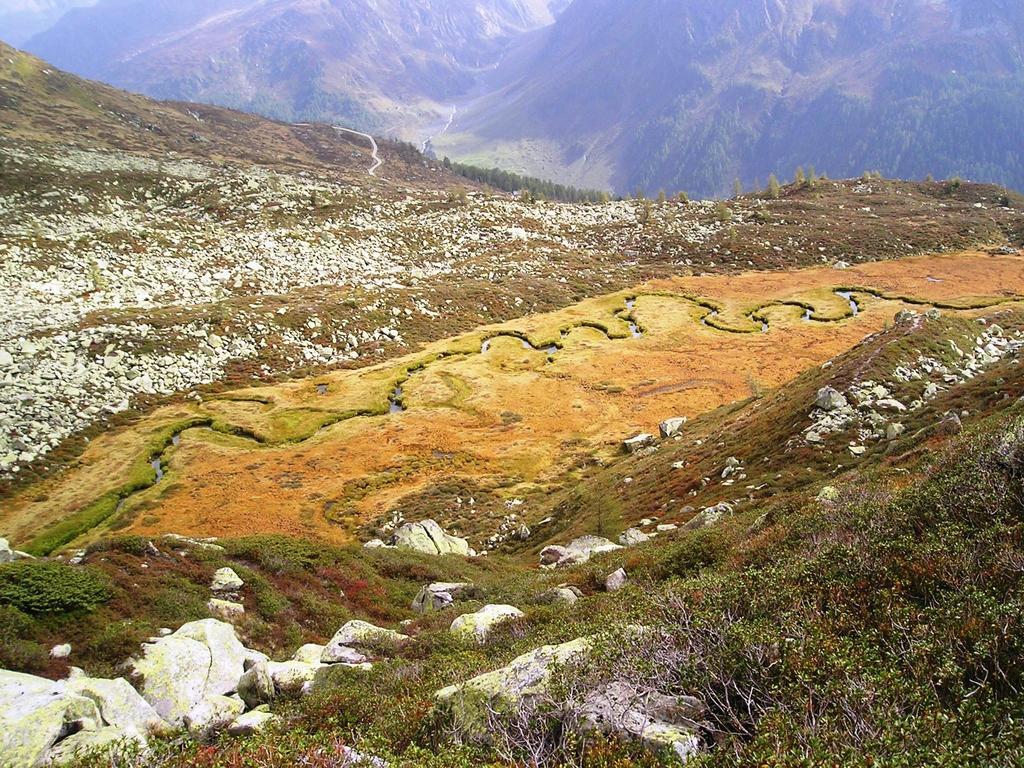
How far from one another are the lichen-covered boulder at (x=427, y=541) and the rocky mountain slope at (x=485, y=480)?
0.99 m

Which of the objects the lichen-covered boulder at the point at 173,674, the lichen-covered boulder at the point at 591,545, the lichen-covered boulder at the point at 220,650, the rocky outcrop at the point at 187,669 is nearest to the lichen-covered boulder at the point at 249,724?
the rocky outcrop at the point at 187,669

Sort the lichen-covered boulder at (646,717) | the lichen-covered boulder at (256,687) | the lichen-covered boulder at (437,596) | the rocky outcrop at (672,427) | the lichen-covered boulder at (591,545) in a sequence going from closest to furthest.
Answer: the lichen-covered boulder at (646,717), the lichen-covered boulder at (256,687), the lichen-covered boulder at (437,596), the lichen-covered boulder at (591,545), the rocky outcrop at (672,427)

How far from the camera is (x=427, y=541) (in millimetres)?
32906

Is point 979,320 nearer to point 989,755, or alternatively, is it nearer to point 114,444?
point 989,755

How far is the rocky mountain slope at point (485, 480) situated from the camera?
357 inches

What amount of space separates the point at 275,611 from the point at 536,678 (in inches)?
540

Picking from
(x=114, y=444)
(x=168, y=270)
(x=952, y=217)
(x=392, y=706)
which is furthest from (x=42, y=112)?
(x=952, y=217)

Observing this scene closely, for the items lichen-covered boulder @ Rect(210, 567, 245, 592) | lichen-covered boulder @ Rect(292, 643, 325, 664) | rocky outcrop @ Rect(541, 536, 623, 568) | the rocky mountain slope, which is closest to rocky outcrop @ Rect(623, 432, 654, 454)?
the rocky mountain slope

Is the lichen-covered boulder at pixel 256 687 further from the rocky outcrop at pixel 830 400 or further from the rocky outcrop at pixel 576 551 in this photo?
the rocky outcrop at pixel 830 400

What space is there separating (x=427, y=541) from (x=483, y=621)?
16324 mm

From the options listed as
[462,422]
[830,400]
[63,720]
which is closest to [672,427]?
[830,400]

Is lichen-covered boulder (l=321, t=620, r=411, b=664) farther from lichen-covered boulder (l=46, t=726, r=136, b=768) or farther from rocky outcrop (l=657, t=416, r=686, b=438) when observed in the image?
rocky outcrop (l=657, t=416, r=686, b=438)

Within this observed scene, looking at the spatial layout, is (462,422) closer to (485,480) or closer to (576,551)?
(485,480)

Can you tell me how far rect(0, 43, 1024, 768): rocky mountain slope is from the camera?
29.7 ft
